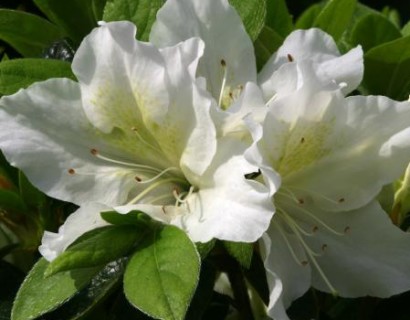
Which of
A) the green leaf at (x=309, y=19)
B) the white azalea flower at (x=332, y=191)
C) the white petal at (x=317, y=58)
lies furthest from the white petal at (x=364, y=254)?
the green leaf at (x=309, y=19)

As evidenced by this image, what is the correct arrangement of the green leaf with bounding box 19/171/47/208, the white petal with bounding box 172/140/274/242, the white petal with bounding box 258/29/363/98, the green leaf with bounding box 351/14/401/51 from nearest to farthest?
the white petal with bounding box 172/140/274/242
the white petal with bounding box 258/29/363/98
the green leaf with bounding box 19/171/47/208
the green leaf with bounding box 351/14/401/51

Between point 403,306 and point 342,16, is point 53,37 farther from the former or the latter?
point 403,306

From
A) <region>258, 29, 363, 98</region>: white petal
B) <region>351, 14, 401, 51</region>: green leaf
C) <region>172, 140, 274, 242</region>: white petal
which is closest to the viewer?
<region>172, 140, 274, 242</region>: white petal

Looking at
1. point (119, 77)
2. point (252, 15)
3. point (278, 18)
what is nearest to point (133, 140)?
point (119, 77)

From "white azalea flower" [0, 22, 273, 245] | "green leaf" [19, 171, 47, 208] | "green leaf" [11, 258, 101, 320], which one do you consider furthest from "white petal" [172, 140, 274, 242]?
"green leaf" [19, 171, 47, 208]

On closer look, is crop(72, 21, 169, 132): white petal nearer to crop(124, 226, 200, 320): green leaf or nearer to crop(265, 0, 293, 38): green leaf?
crop(124, 226, 200, 320): green leaf

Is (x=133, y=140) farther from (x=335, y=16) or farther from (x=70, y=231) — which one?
(x=335, y=16)

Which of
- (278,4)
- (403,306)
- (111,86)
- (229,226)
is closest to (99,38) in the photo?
(111,86)
